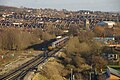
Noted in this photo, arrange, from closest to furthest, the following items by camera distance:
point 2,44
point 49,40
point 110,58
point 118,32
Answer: point 110,58 → point 2,44 → point 49,40 → point 118,32

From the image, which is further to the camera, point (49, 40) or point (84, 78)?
point (49, 40)

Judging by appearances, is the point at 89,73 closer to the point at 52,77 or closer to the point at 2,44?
the point at 52,77

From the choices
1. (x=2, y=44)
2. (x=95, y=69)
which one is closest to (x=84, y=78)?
(x=95, y=69)

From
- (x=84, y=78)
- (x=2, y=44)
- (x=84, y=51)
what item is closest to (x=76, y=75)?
(x=84, y=78)

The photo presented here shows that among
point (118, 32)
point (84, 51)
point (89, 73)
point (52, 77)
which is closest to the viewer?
point (52, 77)

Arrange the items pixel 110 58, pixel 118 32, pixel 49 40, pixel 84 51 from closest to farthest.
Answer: pixel 110 58 < pixel 84 51 < pixel 49 40 < pixel 118 32

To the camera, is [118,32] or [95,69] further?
[118,32]

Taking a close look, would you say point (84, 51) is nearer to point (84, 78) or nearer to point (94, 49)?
point (94, 49)

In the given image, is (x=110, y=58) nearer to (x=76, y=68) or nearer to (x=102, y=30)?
(x=76, y=68)

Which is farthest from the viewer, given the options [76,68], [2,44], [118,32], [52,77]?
[118,32]
